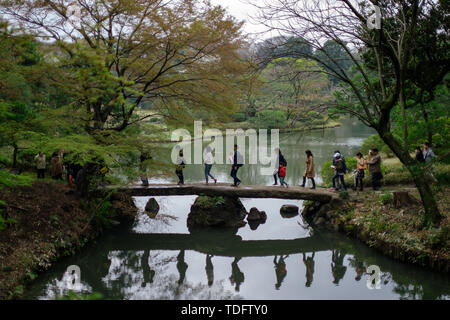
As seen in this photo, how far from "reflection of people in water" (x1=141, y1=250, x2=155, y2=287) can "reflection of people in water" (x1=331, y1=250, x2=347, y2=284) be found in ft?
13.3

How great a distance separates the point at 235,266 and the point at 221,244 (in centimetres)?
161

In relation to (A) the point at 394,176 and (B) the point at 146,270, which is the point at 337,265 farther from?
(A) the point at 394,176

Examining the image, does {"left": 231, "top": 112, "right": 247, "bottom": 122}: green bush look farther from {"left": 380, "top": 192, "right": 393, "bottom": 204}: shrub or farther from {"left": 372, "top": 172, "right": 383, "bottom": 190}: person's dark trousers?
{"left": 380, "top": 192, "right": 393, "bottom": 204}: shrub

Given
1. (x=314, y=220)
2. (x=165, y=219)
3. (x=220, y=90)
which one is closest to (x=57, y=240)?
(x=165, y=219)

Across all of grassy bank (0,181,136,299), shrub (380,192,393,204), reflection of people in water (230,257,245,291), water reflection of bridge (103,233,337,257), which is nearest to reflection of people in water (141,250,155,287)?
water reflection of bridge (103,233,337,257)

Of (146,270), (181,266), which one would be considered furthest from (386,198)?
(146,270)

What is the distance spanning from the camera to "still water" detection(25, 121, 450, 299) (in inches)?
290

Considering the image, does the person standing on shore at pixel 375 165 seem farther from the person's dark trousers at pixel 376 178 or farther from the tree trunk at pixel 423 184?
the tree trunk at pixel 423 184

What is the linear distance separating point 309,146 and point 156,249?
68.3ft

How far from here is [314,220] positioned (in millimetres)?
12250

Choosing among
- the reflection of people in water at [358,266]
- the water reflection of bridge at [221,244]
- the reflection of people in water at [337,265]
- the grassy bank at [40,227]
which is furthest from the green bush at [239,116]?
the reflection of people in water at [358,266]

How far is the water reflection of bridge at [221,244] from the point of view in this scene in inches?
398

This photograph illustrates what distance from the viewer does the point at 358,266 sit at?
28.3ft
